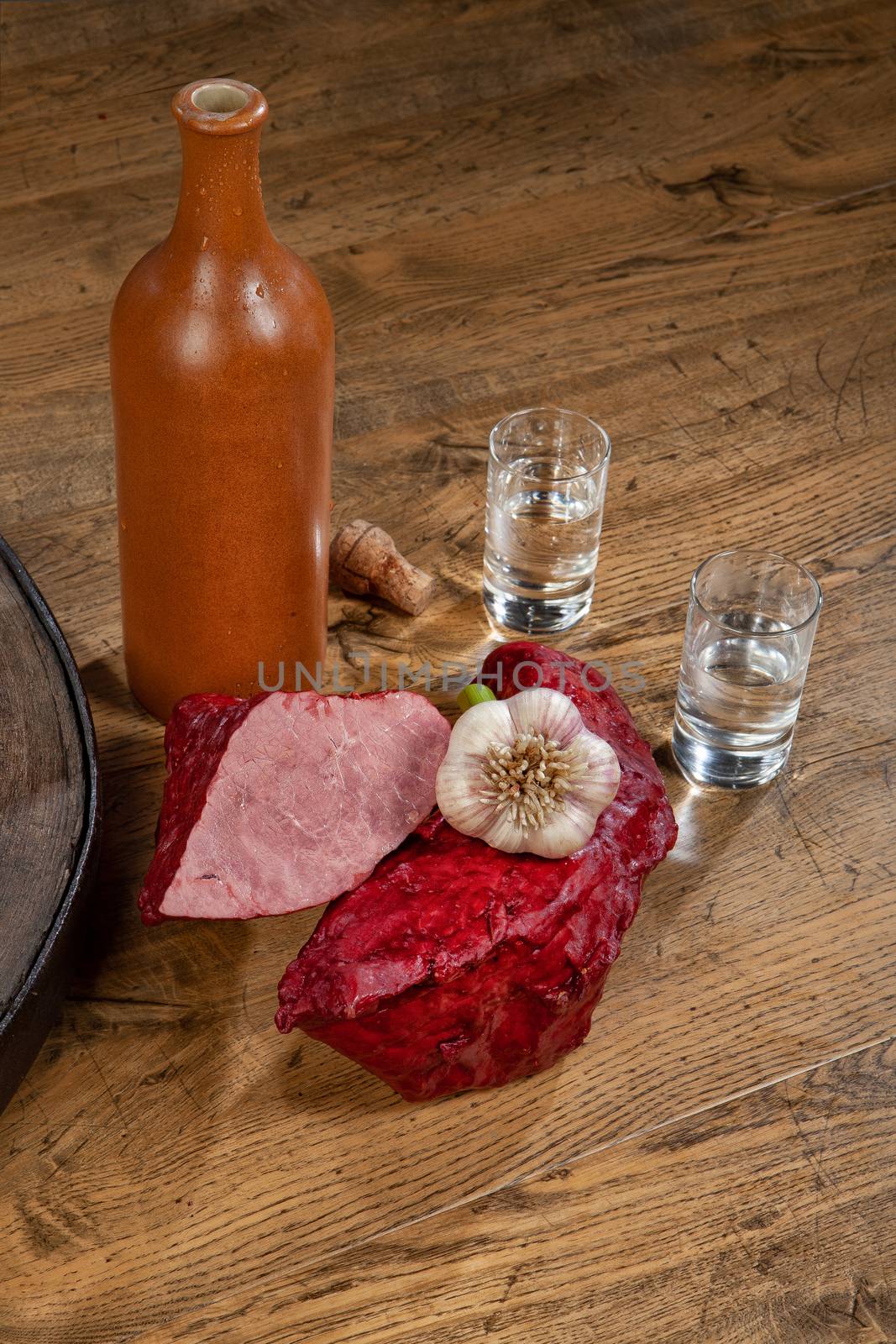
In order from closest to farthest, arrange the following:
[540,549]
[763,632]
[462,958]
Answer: [462,958] < [763,632] < [540,549]

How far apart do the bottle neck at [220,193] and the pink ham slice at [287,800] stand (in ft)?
0.73

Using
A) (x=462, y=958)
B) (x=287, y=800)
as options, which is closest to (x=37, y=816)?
(x=287, y=800)

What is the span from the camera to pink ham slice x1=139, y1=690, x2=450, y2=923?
2.36 ft

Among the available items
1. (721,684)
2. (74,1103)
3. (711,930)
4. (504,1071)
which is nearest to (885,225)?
(721,684)

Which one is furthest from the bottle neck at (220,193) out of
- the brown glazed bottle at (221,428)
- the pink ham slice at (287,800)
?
the pink ham slice at (287,800)

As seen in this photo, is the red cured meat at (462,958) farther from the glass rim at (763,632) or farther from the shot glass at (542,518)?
the shot glass at (542,518)

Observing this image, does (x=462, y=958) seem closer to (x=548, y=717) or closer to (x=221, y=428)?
(x=548, y=717)

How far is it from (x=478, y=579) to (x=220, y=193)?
38 centimetres

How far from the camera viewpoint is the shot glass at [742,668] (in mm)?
829

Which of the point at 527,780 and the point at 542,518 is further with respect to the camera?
the point at 542,518

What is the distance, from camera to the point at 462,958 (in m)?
0.67

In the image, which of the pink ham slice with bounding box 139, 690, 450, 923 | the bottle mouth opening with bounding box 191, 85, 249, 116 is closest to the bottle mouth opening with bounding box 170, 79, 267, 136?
the bottle mouth opening with bounding box 191, 85, 249, 116

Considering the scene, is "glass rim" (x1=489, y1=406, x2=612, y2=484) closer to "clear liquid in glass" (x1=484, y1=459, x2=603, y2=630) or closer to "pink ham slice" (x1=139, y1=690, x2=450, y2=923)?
"clear liquid in glass" (x1=484, y1=459, x2=603, y2=630)

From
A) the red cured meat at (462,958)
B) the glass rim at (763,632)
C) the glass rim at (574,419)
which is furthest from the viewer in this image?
the glass rim at (574,419)
